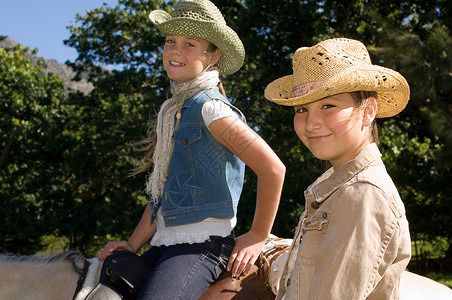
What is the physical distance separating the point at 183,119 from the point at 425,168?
8.39m

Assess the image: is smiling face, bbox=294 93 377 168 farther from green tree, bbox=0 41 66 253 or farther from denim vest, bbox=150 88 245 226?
green tree, bbox=0 41 66 253

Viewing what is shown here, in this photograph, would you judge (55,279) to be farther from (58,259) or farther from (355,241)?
(355,241)

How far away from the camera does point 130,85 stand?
12.0 metres

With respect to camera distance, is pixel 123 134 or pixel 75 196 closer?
pixel 123 134

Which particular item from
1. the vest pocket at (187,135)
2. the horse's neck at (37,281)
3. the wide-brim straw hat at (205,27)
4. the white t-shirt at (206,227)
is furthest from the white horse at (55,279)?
the wide-brim straw hat at (205,27)

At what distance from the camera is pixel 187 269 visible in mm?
1964

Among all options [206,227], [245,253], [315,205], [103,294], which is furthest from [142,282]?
[315,205]

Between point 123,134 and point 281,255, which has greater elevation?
point 281,255

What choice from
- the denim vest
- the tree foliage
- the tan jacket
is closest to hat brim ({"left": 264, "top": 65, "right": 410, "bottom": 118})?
the tan jacket

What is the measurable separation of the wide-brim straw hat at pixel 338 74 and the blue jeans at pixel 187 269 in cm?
76

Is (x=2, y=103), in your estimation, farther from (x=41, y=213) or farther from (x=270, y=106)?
(x=270, y=106)

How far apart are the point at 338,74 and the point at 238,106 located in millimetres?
8049

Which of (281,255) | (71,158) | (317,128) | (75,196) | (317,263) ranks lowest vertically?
(75,196)

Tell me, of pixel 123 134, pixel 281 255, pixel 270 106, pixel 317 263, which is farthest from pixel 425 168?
pixel 317 263
